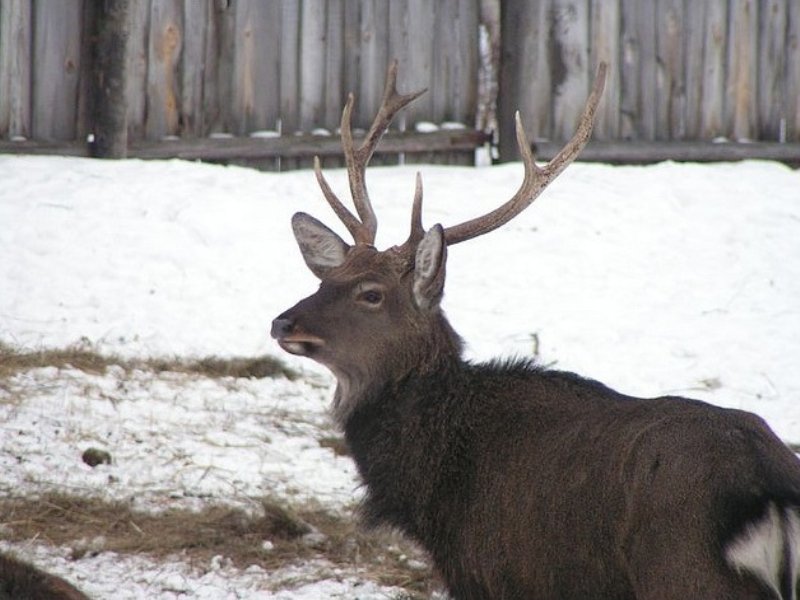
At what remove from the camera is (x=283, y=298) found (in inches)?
390

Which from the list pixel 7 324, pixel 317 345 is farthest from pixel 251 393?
pixel 317 345

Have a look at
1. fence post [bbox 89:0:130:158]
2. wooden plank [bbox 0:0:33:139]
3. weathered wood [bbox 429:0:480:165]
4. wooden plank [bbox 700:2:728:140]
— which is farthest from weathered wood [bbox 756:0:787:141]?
wooden plank [bbox 0:0:33:139]

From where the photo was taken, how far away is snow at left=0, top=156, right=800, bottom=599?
295 inches

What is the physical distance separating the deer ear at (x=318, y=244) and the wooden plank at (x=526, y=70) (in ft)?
19.8

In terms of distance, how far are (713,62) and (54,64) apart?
5773 mm

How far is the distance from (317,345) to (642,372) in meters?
4.10

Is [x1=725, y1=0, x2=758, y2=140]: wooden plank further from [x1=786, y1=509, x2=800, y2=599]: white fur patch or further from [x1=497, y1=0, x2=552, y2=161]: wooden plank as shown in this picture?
[x1=786, y1=509, x2=800, y2=599]: white fur patch

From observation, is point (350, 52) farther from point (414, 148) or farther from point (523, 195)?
point (523, 195)

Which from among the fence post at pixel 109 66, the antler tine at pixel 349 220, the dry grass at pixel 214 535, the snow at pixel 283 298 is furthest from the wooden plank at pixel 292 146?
the dry grass at pixel 214 535

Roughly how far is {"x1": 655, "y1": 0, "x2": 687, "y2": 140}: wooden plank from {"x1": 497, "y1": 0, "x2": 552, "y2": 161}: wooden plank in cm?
109

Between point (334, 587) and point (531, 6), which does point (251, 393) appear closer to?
point (334, 587)

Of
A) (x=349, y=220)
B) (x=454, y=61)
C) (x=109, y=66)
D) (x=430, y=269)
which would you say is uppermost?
(x=454, y=61)

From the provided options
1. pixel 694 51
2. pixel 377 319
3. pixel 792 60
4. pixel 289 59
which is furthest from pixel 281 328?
pixel 792 60

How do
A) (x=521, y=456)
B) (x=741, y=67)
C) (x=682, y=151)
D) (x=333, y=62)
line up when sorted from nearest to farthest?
(x=521, y=456) → (x=333, y=62) → (x=682, y=151) → (x=741, y=67)
